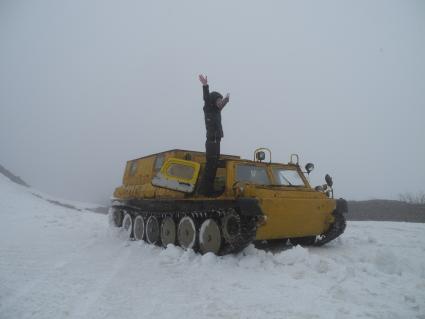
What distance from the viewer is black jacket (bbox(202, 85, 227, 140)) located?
7777 mm

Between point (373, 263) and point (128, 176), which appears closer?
point (373, 263)

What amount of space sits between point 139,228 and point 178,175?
2.91m

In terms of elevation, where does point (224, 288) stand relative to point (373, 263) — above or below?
below

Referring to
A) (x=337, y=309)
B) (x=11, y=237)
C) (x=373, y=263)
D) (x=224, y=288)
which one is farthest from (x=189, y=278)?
(x=11, y=237)

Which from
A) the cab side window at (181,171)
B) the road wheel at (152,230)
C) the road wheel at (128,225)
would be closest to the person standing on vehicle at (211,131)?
the cab side window at (181,171)

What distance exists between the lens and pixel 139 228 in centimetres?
1050

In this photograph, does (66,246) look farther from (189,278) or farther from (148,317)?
(148,317)

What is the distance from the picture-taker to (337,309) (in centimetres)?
399

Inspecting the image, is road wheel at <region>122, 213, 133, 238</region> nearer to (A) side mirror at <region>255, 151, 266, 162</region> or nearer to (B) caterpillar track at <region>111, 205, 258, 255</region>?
(B) caterpillar track at <region>111, 205, 258, 255</region>

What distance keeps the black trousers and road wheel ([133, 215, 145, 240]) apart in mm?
3182

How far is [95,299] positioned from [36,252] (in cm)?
369

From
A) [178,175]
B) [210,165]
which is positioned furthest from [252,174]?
[178,175]

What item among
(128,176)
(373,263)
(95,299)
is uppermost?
(128,176)

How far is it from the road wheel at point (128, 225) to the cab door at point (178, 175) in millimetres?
2870
